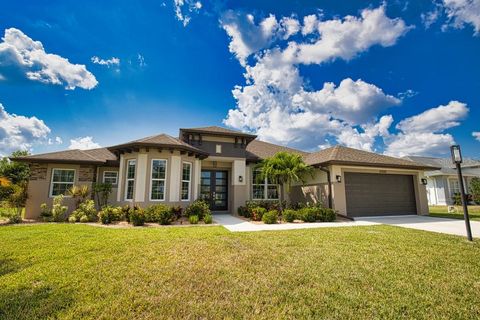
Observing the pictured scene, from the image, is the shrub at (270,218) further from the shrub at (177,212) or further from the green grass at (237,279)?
the shrub at (177,212)

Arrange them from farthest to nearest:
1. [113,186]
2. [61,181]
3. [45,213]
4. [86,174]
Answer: [113,186] → [86,174] → [61,181] → [45,213]

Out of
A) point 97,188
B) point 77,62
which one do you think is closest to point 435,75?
point 77,62

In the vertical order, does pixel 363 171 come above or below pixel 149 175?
above

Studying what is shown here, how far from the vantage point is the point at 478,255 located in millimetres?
4980

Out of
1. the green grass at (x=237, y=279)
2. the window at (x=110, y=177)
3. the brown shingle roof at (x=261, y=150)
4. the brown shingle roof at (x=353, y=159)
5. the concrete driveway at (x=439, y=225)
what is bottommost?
the concrete driveway at (x=439, y=225)

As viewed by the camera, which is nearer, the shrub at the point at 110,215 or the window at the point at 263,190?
the shrub at the point at 110,215

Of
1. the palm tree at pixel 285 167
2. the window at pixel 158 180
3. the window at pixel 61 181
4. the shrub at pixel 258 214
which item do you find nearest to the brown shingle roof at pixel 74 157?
the window at pixel 61 181

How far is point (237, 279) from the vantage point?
3.60 m

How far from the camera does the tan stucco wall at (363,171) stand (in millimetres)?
11695

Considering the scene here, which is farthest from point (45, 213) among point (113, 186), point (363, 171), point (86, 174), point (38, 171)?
point (363, 171)

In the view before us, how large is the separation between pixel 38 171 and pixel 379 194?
20.3 meters

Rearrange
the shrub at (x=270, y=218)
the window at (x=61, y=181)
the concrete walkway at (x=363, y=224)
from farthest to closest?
the window at (x=61, y=181), the shrub at (x=270, y=218), the concrete walkway at (x=363, y=224)

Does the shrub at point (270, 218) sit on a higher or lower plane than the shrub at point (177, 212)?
lower

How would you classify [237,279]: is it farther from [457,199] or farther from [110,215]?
[457,199]
